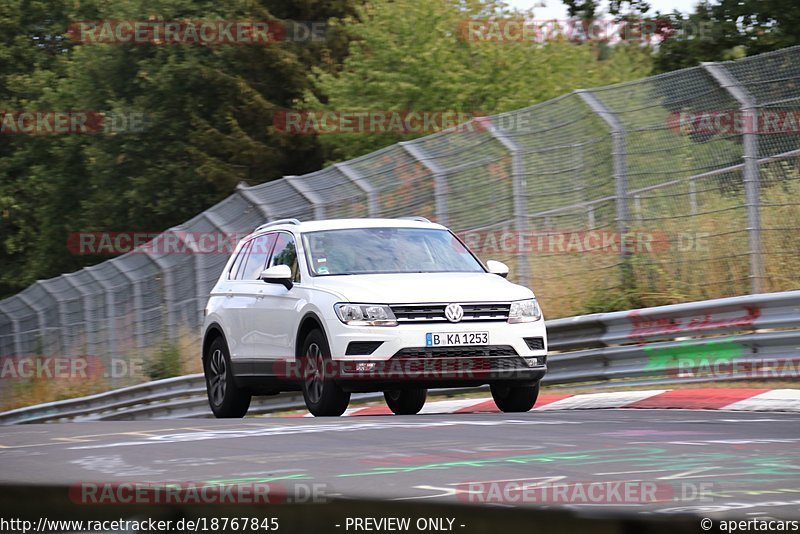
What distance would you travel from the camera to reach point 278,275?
12.2m

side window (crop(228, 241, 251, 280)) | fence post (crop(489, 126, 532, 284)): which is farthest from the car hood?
fence post (crop(489, 126, 532, 284))

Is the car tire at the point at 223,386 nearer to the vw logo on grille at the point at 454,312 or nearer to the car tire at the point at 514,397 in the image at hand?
the car tire at the point at 514,397

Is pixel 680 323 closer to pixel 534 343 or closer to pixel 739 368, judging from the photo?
pixel 739 368

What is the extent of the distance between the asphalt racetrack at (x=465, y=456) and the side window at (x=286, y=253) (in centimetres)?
198

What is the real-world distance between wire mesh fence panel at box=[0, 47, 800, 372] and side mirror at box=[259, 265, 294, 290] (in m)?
4.23

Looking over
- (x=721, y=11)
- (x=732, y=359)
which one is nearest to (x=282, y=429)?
(x=732, y=359)

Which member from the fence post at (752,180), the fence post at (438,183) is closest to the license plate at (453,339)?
the fence post at (752,180)

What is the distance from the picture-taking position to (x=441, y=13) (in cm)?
4891

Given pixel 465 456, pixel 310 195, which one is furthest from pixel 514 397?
pixel 310 195

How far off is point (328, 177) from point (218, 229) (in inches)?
106

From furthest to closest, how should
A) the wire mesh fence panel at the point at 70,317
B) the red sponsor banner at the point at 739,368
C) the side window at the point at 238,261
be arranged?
the wire mesh fence panel at the point at 70,317
the side window at the point at 238,261
the red sponsor banner at the point at 739,368

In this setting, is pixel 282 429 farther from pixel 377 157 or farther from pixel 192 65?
pixel 192 65

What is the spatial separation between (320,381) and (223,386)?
2474mm

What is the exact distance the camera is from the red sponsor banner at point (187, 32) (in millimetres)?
53812
